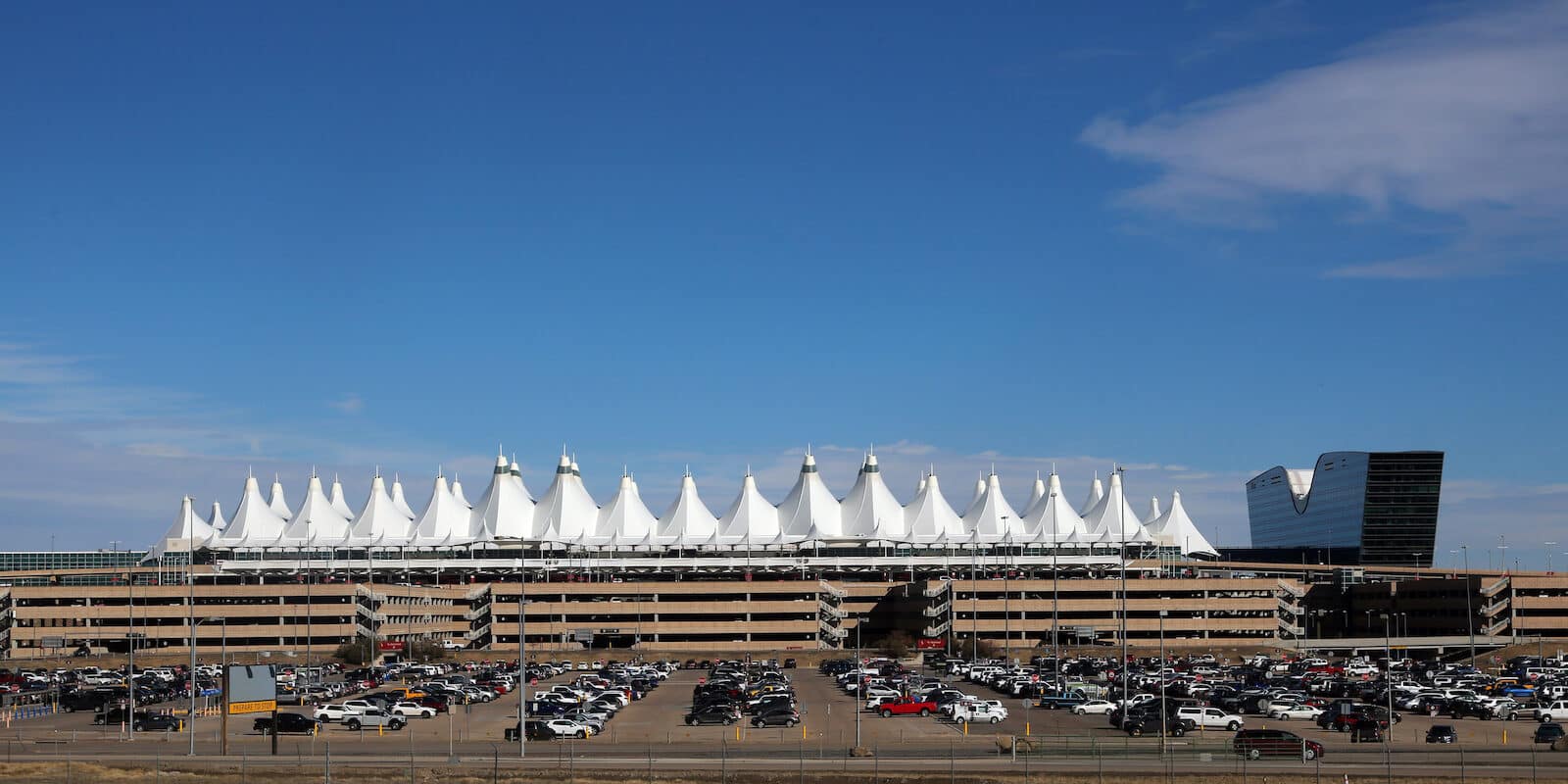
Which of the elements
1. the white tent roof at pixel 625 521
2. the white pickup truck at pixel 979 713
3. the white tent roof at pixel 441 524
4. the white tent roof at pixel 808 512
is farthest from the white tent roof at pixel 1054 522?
the white pickup truck at pixel 979 713

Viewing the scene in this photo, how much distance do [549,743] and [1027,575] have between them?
89826 millimetres

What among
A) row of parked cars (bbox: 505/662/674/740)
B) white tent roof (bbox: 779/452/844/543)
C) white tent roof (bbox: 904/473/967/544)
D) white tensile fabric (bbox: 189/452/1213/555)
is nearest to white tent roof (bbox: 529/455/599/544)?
white tensile fabric (bbox: 189/452/1213/555)

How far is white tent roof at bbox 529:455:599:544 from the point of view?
157 metres

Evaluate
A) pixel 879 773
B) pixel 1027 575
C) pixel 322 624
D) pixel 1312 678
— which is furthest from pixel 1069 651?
pixel 879 773

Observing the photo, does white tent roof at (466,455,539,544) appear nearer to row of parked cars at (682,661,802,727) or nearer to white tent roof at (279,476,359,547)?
white tent roof at (279,476,359,547)

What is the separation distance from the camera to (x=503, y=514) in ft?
525

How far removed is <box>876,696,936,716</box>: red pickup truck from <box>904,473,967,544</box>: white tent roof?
282ft

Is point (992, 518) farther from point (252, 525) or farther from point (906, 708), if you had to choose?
point (906, 708)

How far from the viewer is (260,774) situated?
46.1m

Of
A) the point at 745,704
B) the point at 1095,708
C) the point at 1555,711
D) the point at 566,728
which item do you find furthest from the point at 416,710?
the point at 1555,711

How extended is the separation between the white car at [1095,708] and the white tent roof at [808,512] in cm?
8473

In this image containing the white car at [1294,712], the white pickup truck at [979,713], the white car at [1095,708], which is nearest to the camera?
the white pickup truck at [979,713]

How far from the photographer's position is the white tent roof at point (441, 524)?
156000mm

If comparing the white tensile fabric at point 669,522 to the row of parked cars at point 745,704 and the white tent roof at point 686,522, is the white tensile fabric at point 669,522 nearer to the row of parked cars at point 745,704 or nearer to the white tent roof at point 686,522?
the white tent roof at point 686,522
